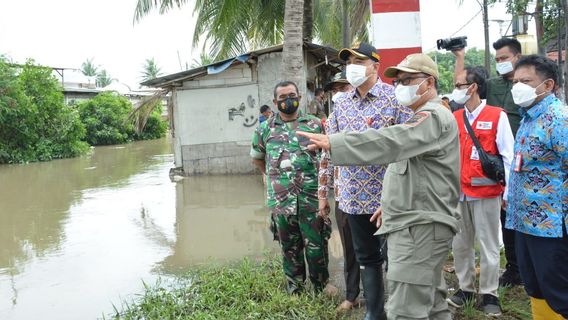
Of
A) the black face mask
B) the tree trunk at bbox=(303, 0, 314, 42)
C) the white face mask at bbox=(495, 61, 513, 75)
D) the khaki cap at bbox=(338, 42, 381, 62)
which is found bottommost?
the black face mask

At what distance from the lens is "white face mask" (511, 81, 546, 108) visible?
2.70 metres

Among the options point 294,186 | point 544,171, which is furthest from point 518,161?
point 294,186

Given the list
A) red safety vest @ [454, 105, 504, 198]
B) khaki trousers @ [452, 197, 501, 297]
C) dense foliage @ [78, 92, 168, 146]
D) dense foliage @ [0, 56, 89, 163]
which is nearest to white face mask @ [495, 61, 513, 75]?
red safety vest @ [454, 105, 504, 198]

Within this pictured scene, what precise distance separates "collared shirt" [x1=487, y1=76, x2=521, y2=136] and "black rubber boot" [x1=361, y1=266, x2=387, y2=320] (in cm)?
164

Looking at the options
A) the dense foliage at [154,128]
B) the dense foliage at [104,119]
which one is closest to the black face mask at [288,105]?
the dense foliage at [104,119]

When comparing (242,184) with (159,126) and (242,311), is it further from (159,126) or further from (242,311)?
(159,126)

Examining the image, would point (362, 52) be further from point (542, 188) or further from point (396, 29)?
point (542, 188)

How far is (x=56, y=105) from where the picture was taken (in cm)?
1984

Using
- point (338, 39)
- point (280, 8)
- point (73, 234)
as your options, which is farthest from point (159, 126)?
point (73, 234)

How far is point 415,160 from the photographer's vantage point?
248 centimetres

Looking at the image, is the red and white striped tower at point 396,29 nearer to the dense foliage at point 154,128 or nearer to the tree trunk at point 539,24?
the tree trunk at point 539,24

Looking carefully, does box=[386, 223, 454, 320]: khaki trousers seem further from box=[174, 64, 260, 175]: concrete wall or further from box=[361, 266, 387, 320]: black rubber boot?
box=[174, 64, 260, 175]: concrete wall

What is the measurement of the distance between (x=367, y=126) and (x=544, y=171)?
103 centimetres

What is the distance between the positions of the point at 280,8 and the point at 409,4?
1018 centimetres
